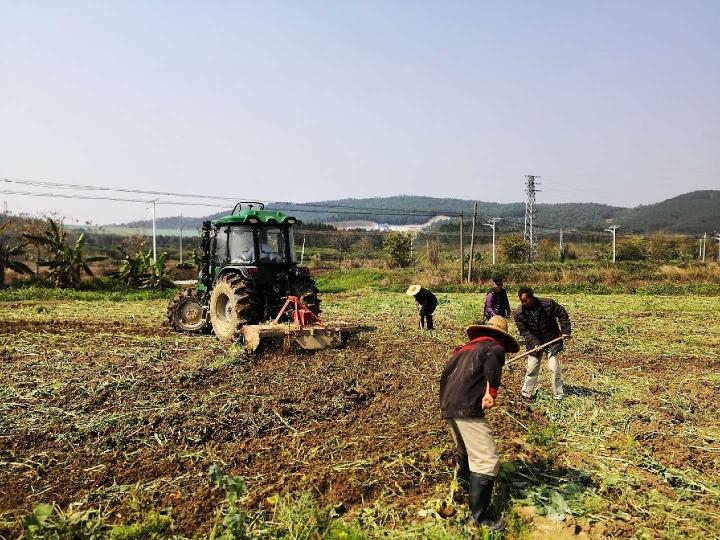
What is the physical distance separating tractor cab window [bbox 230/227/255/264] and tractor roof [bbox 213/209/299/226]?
0.62 ft

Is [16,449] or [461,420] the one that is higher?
[461,420]

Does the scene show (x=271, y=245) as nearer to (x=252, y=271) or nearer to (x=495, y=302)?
(x=252, y=271)

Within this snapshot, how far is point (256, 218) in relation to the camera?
11078mm

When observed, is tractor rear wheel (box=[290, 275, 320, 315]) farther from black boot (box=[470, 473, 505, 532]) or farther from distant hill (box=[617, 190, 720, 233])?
distant hill (box=[617, 190, 720, 233])

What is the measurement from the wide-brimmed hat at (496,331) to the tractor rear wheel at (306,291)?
19.2 feet

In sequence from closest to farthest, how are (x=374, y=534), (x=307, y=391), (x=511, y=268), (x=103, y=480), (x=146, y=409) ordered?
(x=374, y=534)
(x=103, y=480)
(x=146, y=409)
(x=307, y=391)
(x=511, y=268)

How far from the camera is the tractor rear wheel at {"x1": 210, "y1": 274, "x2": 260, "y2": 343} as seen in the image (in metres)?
10.5

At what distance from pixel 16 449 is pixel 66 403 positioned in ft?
3.97

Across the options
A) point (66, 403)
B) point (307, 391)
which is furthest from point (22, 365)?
point (307, 391)

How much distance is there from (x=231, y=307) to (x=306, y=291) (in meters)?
1.33

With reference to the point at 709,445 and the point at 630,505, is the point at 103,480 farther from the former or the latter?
the point at 709,445

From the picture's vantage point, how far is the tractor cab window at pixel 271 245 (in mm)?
11234

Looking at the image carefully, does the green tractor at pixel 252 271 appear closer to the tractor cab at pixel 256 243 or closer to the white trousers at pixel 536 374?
the tractor cab at pixel 256 243

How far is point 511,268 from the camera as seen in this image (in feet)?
112
